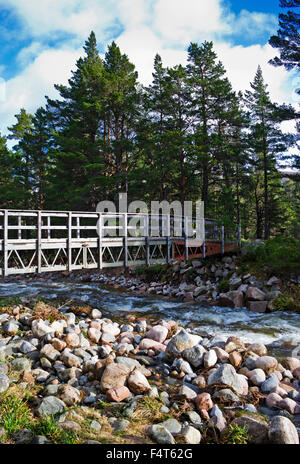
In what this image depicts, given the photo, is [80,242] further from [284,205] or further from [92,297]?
[284,205]

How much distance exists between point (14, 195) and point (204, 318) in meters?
20.6

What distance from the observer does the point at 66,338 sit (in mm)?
5488

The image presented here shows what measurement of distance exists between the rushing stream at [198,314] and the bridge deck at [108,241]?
56.8 inches

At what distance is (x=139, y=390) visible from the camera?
393 centimetres

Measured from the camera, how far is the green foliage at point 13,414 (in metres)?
2.91

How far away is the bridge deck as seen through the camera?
8328mm

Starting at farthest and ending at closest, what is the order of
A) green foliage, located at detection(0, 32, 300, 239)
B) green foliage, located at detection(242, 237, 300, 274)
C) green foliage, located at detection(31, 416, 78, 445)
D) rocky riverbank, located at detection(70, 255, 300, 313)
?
green foliage, located at detection(0, 32, 300, 239) < green foliage, located at detection(242, 237, 300, 274) < rocky riverbank, located at detection(70, 255, 300, 313) < green foliage, located at detection(31, 416, 78, 445)

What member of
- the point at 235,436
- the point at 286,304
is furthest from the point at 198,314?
the point at 235,436

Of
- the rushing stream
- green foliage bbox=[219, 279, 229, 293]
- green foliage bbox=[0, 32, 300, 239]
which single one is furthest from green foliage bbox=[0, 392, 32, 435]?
green foliage bbox=[0, 32, 300, 239]

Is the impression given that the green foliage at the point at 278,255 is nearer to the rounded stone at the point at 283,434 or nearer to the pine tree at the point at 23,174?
the rounded stone at the point at 283,434

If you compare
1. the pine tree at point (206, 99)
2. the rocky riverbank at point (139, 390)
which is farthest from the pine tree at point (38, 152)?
the rocky riverbank at point (139, 390)

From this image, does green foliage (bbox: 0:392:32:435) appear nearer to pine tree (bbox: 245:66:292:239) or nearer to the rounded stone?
the rounded stone

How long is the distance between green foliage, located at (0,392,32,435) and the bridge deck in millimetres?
4547
